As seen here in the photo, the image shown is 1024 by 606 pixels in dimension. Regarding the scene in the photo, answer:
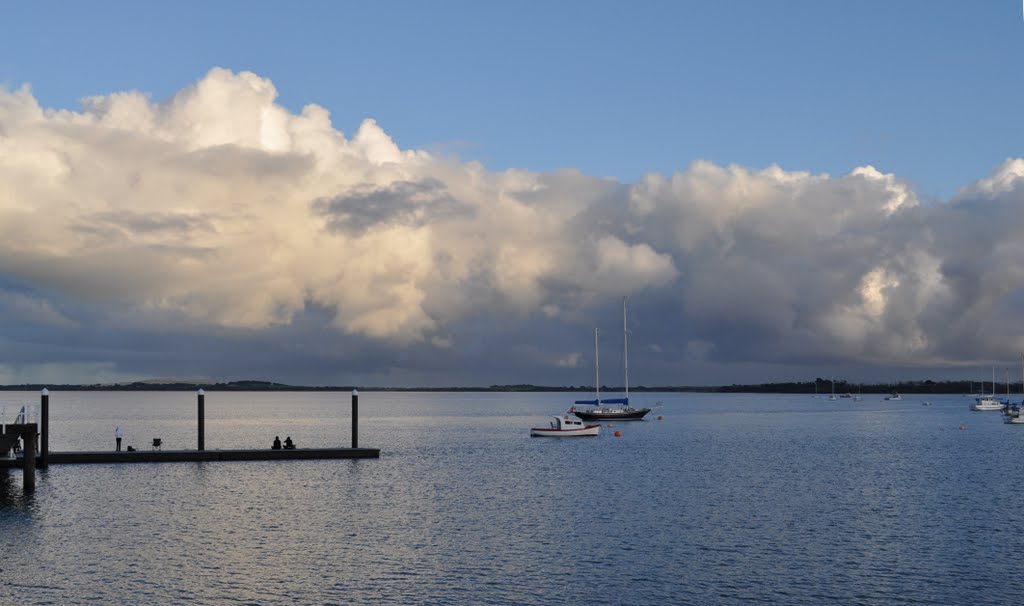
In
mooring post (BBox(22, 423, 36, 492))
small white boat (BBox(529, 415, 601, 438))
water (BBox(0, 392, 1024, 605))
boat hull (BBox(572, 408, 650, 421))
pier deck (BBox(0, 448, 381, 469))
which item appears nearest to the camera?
water (BBox(0, 392, 1024, 605))

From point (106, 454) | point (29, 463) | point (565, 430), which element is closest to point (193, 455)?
point (106, 454)

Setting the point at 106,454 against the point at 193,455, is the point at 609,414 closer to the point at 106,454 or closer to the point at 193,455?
the point at 193,455

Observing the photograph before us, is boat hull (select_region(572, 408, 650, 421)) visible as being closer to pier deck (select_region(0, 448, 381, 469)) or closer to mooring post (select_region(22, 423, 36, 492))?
pier deck (select_region(0, 448, 381, 469))

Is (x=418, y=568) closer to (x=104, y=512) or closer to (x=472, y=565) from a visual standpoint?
(x=472, y=565)

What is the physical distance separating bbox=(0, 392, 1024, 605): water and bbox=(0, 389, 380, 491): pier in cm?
112

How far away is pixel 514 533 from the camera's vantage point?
5231cm

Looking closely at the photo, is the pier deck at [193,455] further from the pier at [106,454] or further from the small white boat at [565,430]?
the small white boat at [565,430]

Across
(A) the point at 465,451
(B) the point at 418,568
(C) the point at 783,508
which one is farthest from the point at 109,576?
(A) the point at 465,451

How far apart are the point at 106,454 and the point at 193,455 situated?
7130 mm

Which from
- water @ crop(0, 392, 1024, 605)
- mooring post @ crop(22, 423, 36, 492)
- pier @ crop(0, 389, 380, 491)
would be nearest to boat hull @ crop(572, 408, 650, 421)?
water @ crop(0, 392, 1024, 605)

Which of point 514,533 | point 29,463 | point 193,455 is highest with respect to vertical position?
point 29,463

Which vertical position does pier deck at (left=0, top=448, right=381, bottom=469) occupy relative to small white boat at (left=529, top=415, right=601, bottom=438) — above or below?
above

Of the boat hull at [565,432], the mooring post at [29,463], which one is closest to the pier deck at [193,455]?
the mooring post at [29,463]

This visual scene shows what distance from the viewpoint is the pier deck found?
81.2 metres
